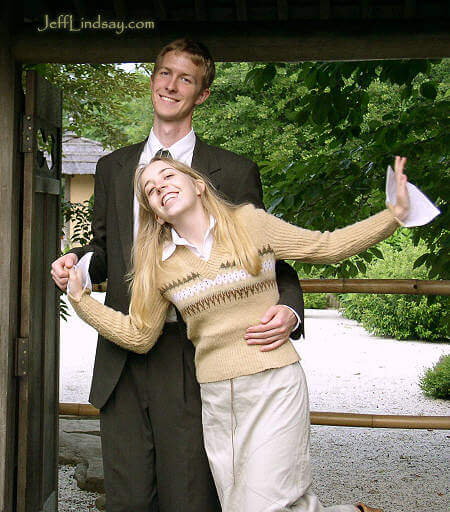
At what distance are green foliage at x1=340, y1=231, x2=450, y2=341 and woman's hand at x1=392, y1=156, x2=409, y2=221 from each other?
1009 cm

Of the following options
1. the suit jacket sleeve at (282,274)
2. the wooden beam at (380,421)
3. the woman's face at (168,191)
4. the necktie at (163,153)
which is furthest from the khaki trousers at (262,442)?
the wooden beam at (380,421)

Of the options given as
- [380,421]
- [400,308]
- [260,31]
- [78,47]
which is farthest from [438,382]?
[78,47]

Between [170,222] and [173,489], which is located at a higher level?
A: [170,222]

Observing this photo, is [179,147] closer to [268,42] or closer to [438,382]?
[268,42]

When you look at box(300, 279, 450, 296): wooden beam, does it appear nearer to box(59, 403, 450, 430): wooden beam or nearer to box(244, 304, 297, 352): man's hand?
box(59, 403, 450, 430): wooden beam

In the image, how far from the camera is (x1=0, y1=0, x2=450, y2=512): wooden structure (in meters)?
3.02

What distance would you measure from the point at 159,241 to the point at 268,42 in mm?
1051

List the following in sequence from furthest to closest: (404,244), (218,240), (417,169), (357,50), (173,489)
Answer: (404,244)
(417,169)
(357,50)
(173,489)
(218,240)

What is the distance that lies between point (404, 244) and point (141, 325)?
11489 mm

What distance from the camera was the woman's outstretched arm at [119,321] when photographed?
2.46 metres

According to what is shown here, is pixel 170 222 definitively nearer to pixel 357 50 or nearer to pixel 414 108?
pixel 357 50

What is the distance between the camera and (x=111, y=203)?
2.71 metres

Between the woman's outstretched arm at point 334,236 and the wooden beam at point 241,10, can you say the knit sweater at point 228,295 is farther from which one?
the wooden beam at point 241,10

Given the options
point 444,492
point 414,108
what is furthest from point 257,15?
point 444,492
